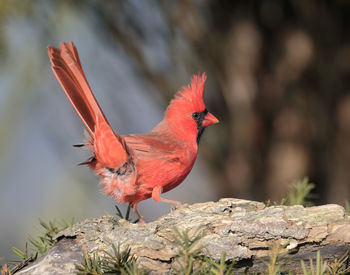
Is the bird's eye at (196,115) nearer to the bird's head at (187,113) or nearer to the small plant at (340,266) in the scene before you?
the bird's head at (187,113)

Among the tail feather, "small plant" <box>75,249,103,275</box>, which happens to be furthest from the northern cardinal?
"small plant" <box>75,249,103,275</box>

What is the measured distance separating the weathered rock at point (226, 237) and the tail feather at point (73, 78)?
1.87 feet

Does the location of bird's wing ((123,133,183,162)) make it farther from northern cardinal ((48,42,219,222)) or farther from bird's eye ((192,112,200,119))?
bird's eye ((192,112,200,119))

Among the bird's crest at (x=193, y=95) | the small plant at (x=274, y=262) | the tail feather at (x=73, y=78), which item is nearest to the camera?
the small plant at (x=274, y=262)

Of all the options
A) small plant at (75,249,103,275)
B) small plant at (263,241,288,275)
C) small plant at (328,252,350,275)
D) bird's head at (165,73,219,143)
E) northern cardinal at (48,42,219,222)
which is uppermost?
A: bird's head at (165,73,219,143)

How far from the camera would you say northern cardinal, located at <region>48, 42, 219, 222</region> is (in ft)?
5.95

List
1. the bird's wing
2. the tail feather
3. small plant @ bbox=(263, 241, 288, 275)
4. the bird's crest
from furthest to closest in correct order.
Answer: the bird's crest
the bird's wing
the tail feather
small plant @ bbox=(263, 241, 288, 275)

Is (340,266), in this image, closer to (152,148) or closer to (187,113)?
(152,148)

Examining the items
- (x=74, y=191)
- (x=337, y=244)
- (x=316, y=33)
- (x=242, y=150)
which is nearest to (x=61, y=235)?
(x=337, y=244)

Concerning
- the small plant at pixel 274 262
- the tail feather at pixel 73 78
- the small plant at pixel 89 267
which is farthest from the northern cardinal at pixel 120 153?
the small plant at pixel 274 262

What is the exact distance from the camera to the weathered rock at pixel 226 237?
1.24 m

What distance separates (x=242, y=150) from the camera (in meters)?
3.88

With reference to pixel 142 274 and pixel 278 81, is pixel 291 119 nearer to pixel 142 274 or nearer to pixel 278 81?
pixel 278 81

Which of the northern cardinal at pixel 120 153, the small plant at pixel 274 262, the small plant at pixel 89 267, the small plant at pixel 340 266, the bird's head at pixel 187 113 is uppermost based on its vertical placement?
the bird's head at pixel 187 113
